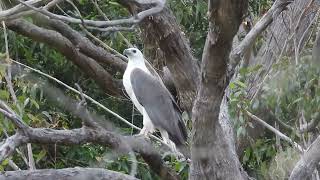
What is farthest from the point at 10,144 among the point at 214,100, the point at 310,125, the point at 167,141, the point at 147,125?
the point at 147,125

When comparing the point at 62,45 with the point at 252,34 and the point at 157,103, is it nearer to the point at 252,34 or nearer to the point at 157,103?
the point at 157,103

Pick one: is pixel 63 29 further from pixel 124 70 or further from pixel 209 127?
pixel 209 127

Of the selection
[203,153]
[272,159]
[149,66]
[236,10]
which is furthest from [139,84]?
[236,10]

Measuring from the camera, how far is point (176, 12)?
6887 millimetres

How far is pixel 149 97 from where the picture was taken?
19.9 feet

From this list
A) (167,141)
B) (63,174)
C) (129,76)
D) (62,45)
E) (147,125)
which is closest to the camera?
(63,174)

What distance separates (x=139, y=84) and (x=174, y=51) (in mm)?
1814

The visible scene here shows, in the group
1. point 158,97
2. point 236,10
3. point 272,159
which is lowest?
point 272,159

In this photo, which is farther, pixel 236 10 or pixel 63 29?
pixel 63 29

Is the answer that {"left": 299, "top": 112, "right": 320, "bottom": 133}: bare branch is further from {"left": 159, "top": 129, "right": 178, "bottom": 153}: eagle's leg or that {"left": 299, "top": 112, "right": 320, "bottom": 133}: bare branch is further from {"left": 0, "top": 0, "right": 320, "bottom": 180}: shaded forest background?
{"left": 159, "top": 129, "right": 178, "bottom": 153}: eagle's leg

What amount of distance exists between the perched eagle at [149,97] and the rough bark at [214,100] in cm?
166

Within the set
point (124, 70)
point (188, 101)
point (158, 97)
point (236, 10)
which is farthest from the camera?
point (124, 70)

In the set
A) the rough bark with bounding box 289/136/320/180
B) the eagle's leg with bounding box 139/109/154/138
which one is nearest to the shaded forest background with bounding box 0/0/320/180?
the eagle's leg with bounding box 139/109/154/138

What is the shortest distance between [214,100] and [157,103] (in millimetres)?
2887
